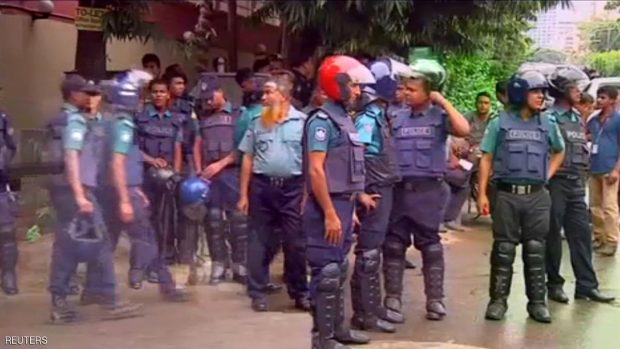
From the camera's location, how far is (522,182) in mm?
6094

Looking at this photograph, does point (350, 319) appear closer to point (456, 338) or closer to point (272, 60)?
point (456, 338)

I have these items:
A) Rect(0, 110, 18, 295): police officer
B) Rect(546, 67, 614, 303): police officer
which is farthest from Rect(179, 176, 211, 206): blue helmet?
Rect(546, 67, 614, 303): police officer

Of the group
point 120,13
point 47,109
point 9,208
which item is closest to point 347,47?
point 120,13

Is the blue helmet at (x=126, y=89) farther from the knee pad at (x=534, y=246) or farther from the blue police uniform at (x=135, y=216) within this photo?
the knee pad at (x=534, y=246)

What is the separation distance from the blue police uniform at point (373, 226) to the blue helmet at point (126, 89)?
57.3 inches

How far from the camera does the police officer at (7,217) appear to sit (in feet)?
20.1

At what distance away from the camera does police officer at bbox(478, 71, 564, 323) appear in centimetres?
606

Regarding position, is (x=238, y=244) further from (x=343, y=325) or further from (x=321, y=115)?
(x=321, y=115)

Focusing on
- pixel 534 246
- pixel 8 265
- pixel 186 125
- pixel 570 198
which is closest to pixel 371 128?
pixel 534 246

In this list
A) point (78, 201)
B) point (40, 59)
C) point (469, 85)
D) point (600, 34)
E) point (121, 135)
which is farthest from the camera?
point (600, 34)

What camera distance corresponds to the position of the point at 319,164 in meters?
4.98

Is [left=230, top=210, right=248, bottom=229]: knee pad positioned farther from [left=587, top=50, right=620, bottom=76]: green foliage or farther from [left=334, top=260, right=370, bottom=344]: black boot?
[left=587, top=50, right=620, bottom=76]: green foliage

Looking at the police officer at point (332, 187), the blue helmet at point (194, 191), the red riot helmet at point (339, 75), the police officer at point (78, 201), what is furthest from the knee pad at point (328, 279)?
the blue helmet at point (194, 191)

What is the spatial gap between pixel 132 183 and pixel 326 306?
1.56 m
